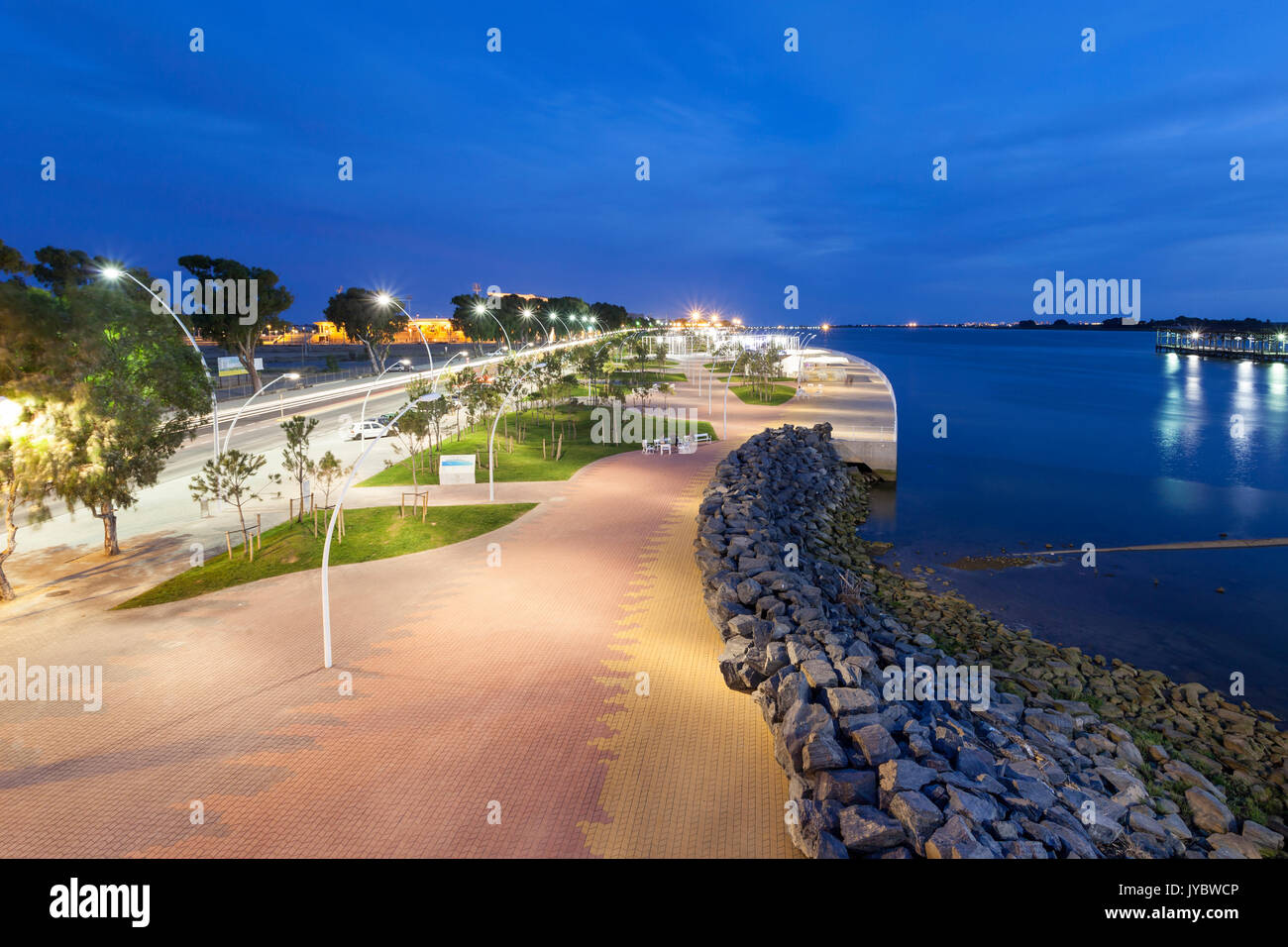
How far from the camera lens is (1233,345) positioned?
160 m

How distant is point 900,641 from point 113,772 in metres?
15.1

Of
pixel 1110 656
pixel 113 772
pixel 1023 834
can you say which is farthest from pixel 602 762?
pixel 1110 656

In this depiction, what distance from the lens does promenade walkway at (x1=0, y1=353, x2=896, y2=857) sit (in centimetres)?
907

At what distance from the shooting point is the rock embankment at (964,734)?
8672 millimetres

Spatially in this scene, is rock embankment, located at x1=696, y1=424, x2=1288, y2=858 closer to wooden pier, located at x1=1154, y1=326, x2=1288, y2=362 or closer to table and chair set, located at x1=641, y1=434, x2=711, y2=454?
table and chair set, located at x1=641, y1=434, x2=711, y2=454

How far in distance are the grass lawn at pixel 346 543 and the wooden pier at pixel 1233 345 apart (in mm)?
176040

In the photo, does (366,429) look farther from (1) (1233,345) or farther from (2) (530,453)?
(1) (1233,345)

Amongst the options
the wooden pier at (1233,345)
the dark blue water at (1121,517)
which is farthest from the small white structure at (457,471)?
the wooden pier at (1233,345)

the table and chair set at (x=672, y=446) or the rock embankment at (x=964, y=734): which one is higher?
the table and chair set at (x=672, y=446)

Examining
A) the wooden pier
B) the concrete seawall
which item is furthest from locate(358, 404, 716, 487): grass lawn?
the wooden pier

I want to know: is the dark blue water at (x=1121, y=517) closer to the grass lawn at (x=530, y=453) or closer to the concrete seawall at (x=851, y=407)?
the concrete seawall at (x=851, y=407)

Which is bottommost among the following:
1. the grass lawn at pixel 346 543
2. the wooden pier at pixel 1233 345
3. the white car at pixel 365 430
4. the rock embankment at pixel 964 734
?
the rock embankment at pixel 964 734

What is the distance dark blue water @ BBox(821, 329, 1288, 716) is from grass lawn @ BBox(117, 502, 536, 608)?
16506 millimetres
